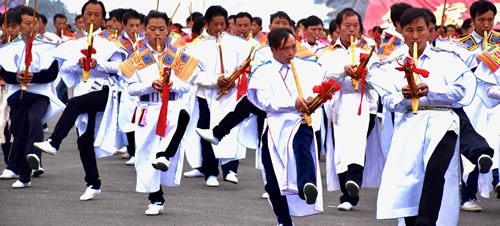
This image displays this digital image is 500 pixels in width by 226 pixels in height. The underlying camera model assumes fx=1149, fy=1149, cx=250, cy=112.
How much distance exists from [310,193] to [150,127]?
2248 mm

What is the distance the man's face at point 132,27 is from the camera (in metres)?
12.4

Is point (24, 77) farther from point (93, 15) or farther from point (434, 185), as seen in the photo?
point (434, 185)

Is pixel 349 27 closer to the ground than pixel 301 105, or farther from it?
farther from it

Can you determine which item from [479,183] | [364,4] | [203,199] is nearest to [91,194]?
[203,199]

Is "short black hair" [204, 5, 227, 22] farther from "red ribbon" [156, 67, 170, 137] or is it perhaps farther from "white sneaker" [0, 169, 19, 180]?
"red ribbon" [156, 67, 170, 137]

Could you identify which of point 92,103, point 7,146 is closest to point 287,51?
point 92,103

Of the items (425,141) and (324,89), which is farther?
(324,89)

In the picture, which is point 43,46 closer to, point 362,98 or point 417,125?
point 362,98

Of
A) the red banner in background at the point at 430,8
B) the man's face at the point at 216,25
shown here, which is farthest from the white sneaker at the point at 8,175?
the red banner in background at the point at 430,8

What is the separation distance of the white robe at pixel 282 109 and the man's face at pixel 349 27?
6.86 ft

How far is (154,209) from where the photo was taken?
9688 mm

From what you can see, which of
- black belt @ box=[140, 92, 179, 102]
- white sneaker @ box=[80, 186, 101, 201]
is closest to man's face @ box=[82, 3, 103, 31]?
white sneaker @ box=[80, 186, 101, 201]

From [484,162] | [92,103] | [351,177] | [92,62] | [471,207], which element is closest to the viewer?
[484,162]

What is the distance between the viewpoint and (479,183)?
10.7 meters
